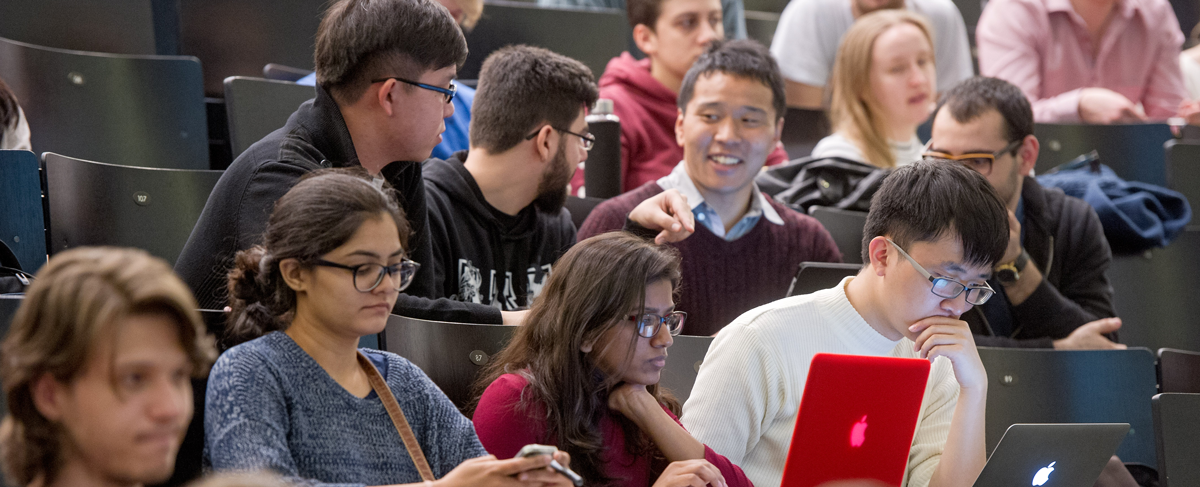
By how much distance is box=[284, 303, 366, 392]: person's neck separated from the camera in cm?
145

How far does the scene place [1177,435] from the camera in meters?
2.10

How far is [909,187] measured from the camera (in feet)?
6.38

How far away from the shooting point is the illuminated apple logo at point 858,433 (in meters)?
1.67

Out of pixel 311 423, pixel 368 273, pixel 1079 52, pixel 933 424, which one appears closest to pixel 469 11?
pixel 933 424

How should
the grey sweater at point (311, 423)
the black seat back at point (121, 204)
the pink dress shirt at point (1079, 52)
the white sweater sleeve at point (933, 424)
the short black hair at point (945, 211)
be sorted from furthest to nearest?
the pink dress shirt at point (1079, 52) < the black seat back at point (121, 204) < the white sweater sleeve at point (933, 424) < the short black hair at point (945, 211) < the grey sweater at point (311, 423)

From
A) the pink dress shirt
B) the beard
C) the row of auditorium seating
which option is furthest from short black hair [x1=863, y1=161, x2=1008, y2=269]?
the pink dress shirt

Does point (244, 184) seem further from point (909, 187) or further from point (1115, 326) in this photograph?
point (1115, 326)

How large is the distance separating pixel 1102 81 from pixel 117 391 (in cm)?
392

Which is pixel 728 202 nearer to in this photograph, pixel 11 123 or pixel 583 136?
pixel 583 136

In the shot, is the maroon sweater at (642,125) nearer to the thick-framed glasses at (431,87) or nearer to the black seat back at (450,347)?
the thick-framed glasses at (431,87)

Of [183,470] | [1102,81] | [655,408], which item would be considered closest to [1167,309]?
[1102,81]

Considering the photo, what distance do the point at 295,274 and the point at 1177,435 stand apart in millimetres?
1624

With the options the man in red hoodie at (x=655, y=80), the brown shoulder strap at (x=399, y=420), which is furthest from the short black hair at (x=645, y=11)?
the brown shoulder strap at (x=399, y=420)

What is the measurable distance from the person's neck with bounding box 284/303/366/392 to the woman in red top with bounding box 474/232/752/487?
0.26m
